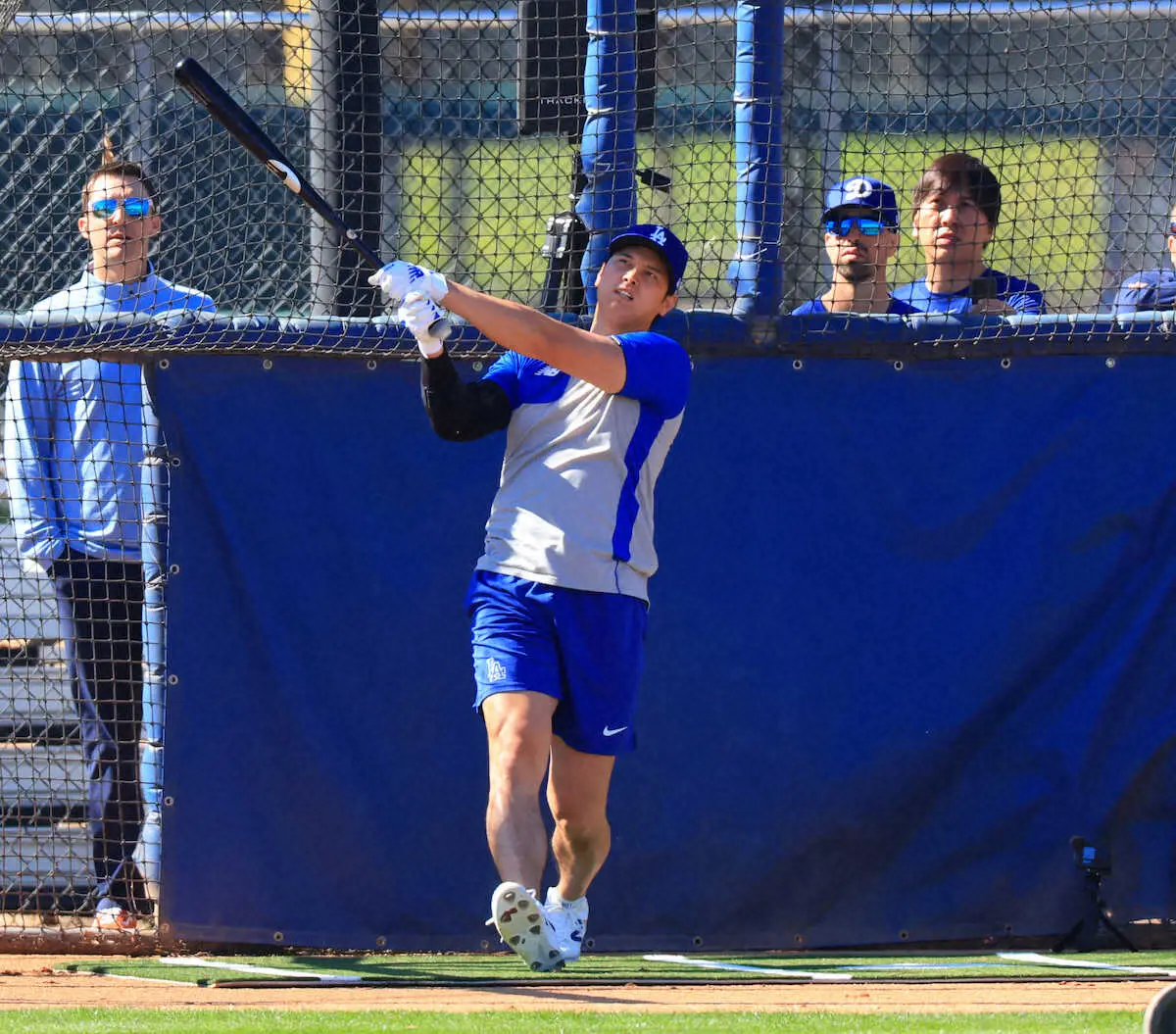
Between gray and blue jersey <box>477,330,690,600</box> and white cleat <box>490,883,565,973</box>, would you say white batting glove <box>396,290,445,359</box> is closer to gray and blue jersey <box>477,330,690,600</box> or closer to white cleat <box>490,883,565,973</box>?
gray and blue jersey <box>477,330,690,600</box>

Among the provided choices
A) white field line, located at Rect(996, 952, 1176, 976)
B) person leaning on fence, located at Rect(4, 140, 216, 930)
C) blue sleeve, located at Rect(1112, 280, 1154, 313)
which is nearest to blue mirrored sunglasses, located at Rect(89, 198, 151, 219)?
person leaning on fence, located at Rect(4, 140, 216, 930)

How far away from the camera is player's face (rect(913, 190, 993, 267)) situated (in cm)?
582

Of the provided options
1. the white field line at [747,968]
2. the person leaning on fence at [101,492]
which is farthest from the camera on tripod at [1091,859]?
the person leaning on fence at [101,492]

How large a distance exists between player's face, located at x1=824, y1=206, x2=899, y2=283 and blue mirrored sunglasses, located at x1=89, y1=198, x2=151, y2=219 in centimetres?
227

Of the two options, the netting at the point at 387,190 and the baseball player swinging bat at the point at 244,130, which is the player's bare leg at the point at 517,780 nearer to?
the baseball player swinging bat at the point at 244,130

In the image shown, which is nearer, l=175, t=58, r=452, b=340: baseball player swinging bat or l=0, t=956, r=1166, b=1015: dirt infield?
l=0, t=956, r=1166, b=1015: dirt infield

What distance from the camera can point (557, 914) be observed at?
4766mm

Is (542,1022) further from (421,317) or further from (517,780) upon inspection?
(421,317)

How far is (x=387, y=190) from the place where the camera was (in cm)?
620

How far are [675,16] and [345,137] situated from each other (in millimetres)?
1274

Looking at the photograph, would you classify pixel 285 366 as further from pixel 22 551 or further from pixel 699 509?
pixel 699 509

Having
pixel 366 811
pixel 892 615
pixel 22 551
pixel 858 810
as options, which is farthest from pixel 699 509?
pixel 22 551

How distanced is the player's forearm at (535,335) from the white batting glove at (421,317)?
5 cm

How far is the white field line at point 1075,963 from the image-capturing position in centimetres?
498
